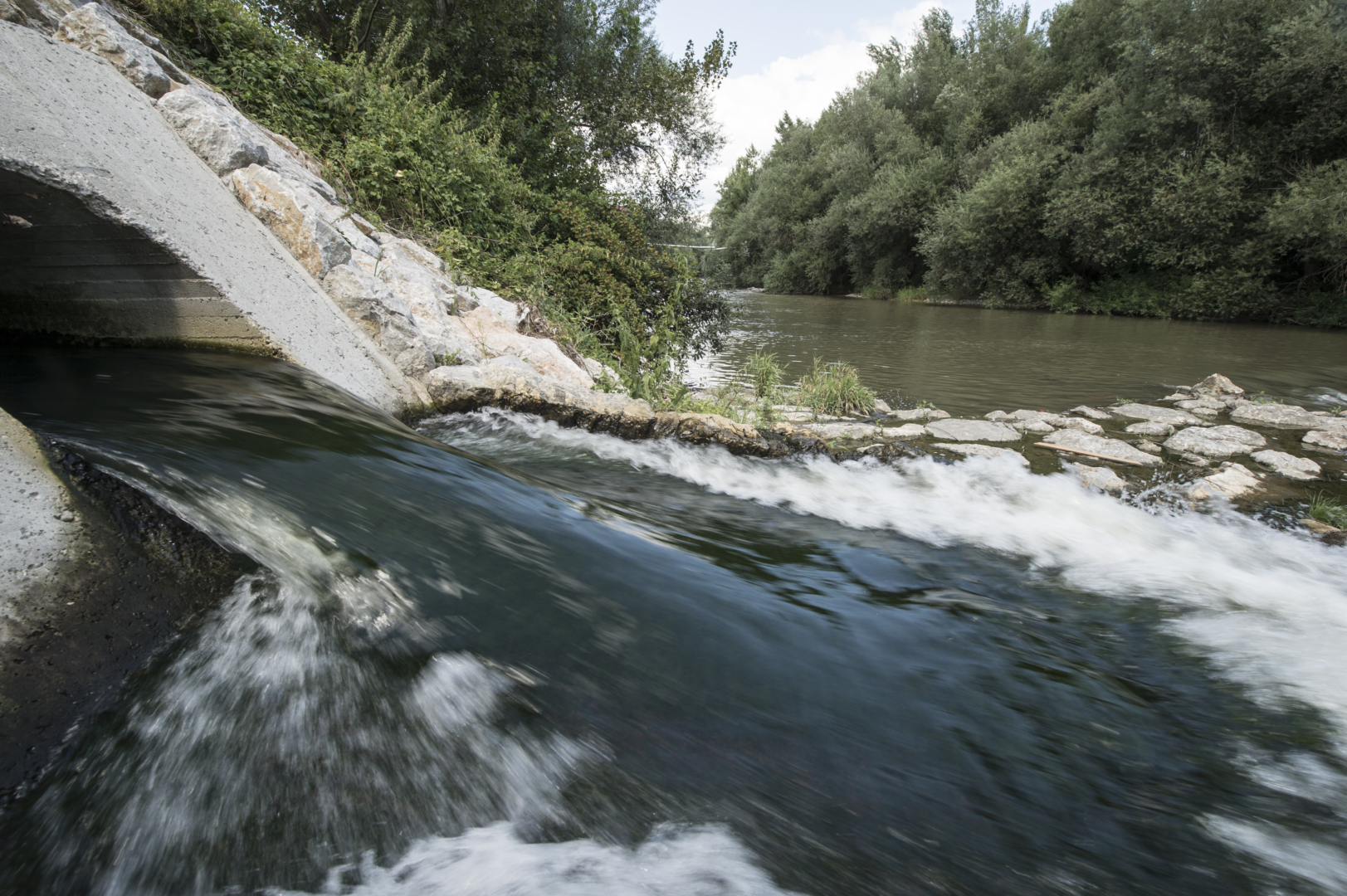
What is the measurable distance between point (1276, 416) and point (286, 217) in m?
9.95

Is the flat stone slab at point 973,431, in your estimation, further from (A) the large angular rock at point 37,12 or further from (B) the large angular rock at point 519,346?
(A) the large angular rock at point 37,12

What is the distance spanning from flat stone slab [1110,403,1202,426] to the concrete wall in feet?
25.1

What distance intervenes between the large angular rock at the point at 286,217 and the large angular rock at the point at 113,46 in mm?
919

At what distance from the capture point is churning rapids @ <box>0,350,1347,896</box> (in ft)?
4.42

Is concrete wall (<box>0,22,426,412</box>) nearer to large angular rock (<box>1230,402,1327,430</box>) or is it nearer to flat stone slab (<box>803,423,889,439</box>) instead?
flat stone slab (<box>803,423,889,439</box>)

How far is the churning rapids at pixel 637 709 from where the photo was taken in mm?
1346

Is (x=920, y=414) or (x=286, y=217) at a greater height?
(x=286, y=217)

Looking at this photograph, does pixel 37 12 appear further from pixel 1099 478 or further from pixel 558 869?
pixel 1099 478

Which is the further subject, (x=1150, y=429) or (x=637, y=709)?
(x=1150, y=429)

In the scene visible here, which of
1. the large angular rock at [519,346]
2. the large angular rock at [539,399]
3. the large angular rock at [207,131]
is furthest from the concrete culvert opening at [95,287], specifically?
the large angular rock at [519,346]

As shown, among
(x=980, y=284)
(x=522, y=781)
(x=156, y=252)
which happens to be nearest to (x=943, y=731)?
(x=522, y=781)

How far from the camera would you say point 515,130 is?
12.2 meters

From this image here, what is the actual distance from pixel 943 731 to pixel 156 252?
4.57m

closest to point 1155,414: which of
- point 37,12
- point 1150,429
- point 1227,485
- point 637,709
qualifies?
point 1150,429
